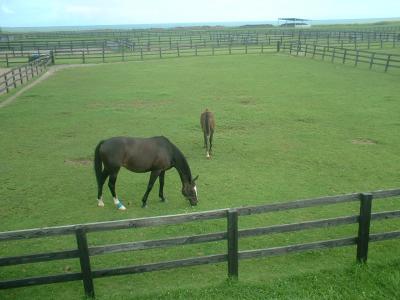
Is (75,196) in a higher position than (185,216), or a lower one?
lower

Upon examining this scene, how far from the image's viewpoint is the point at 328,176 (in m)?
8.84

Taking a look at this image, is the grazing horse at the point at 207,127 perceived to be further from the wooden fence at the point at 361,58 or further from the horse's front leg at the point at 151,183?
the wooden fence at the point at 361,58

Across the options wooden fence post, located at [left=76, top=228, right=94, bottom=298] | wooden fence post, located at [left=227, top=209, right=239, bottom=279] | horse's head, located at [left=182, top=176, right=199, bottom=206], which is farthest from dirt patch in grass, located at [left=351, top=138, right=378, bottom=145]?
wooden fence post, located at [left=76, top=228, right=94, bottom=298]

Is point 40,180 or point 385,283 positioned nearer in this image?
point 385,283

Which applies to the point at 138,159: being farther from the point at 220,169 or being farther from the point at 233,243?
the point at 233,243

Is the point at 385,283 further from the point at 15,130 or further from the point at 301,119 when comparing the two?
the point at 15,130

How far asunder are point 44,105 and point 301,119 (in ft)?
36.7

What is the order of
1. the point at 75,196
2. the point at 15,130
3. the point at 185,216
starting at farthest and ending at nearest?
the point at 15,130 < the point at 75,196 < the point at 185,216

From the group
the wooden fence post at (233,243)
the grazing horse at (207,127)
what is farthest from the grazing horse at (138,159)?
the grazing horse at (207,127)

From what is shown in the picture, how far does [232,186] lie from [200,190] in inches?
29.0

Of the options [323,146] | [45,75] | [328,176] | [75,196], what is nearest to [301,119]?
[323,146]

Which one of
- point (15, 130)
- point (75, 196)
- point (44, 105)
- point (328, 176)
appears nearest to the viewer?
point (75, 196)

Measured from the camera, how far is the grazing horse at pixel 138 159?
22.8 ft

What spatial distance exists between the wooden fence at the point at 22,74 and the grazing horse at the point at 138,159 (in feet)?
48.4
